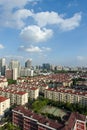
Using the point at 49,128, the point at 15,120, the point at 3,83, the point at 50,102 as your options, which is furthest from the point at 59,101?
the point at 3,83

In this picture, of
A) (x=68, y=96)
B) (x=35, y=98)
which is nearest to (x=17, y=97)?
(x=35, y=98)

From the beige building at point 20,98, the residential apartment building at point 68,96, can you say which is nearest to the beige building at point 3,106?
the beige building at point 20,98

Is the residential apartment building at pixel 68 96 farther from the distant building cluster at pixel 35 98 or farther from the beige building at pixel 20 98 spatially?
the beige building at pixel 20 98

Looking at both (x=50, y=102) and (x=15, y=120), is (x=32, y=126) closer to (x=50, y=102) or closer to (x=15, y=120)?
(x=15, y=120)

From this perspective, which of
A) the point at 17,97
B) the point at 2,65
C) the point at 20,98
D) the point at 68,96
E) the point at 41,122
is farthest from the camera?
the point at 2,65

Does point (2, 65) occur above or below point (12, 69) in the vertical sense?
above

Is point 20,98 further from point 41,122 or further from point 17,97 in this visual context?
point 41,122

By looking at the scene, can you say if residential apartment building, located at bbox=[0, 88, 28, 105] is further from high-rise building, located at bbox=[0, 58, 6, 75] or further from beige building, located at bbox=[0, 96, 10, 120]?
high-rise building, located at bbox=[0, 58, 6, 75]

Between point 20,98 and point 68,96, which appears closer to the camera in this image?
point 20,98
